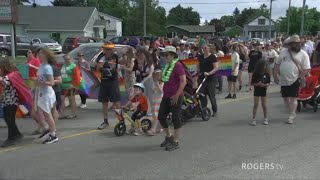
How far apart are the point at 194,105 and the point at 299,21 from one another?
9815 cm

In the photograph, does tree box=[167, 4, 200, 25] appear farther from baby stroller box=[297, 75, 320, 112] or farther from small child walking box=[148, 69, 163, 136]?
small child walking box=[148, 69, 163, 136]

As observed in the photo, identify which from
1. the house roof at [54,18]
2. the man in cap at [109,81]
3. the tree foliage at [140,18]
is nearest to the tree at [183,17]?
the tree foliage at [140,18]

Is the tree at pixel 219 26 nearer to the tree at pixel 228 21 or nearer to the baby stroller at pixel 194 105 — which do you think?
the tree at pixel 228 21

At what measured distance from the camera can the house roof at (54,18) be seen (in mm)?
66062

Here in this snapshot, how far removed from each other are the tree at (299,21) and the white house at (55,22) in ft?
158

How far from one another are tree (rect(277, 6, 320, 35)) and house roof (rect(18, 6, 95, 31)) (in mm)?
49643

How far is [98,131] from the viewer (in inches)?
397

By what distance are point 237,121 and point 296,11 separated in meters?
100

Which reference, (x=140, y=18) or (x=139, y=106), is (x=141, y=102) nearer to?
(x=139, y=106)

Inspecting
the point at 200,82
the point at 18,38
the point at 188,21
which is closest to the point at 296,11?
the point at 188,21

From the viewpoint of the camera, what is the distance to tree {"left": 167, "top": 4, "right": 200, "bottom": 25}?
16214 cm

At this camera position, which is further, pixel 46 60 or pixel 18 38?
pixel 18 38

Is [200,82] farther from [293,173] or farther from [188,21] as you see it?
[188,21]

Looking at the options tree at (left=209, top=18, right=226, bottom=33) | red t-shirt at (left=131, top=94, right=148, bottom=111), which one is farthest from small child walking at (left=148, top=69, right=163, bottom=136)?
tree at (left=209, top=18, right=226, bottom=33)
